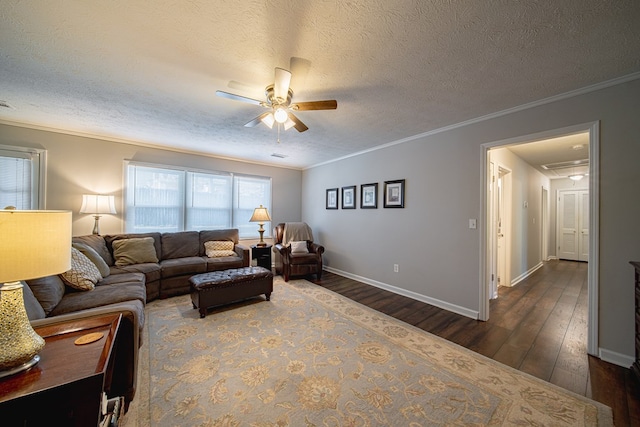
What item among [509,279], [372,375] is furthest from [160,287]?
[509,279]

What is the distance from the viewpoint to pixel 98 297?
6.81 feet

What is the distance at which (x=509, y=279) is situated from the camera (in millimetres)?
4027

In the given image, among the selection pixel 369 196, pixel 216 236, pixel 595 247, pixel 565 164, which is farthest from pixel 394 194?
pixel 565 164

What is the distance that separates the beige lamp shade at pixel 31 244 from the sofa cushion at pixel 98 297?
A: 53.3 inches

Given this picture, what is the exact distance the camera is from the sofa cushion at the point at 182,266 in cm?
338

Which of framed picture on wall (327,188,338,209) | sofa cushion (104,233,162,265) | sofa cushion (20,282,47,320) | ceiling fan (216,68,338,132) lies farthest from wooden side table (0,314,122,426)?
framed picture on wall (327,188,338,209)

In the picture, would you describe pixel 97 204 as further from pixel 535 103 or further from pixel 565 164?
pixel 565 164

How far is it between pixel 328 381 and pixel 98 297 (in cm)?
218

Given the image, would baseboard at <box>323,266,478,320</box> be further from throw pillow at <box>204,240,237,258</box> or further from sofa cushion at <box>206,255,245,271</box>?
throw pillow at <box>204,240,237,258</box>

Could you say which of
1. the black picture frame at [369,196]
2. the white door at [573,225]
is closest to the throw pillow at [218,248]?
the black picture frame at [369,196]

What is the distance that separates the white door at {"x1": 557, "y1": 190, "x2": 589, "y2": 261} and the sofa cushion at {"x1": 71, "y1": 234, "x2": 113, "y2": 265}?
1043 centimetres

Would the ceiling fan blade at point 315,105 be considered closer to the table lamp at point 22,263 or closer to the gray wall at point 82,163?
the table lamp at point 22,263

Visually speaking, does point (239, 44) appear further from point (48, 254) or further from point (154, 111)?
point (154, 111)

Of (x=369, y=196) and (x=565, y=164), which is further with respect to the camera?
(x=565, y=164)
